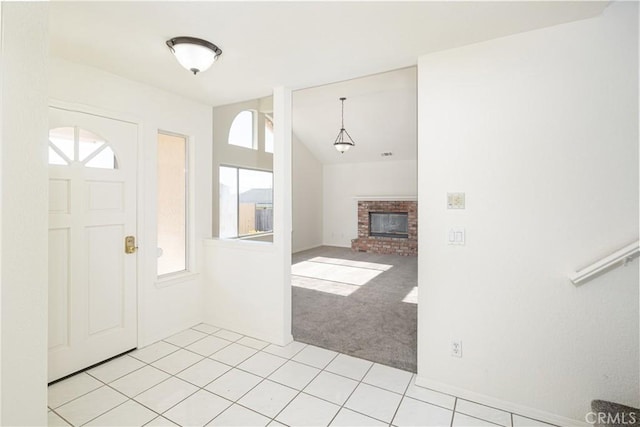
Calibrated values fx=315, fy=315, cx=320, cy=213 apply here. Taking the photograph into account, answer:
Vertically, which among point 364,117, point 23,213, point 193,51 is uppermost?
point 364,117

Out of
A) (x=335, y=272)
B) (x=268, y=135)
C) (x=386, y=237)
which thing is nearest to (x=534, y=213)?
(x=335, y=272)

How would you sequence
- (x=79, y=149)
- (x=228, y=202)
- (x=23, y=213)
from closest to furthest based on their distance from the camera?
(x=23, y=213) → (x=79, y=149) → (x=228, y=202)

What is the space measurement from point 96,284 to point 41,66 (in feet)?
6.11

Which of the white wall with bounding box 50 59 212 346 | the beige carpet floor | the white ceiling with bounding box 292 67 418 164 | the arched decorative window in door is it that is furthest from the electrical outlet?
the white ceiling with bounding box 292 67 418 164

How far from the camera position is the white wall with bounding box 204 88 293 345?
114 inches

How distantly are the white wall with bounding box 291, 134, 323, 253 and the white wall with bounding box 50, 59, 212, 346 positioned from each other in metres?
4.15

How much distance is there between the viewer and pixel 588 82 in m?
1.79

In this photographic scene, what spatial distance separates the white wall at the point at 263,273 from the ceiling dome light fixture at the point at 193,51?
0.88 m

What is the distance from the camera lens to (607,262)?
1675 millimetres

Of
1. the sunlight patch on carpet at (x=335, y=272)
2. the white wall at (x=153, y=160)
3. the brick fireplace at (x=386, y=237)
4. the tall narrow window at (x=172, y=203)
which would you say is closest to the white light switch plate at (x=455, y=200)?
the white wall at (x=153, y=160)

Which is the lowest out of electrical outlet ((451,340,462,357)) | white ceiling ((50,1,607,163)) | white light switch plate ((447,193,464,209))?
electrical outlet ((451,340,462,357))

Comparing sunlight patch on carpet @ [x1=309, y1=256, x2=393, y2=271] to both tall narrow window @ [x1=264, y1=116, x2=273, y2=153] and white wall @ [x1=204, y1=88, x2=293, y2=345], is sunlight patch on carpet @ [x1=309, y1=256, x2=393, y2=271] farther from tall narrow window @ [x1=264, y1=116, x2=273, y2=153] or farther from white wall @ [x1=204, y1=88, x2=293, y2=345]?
white wall @ [x1=204, y1=88, x2=293, y2=345]

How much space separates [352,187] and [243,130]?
3.74 meters

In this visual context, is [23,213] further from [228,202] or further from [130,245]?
[228,202]
